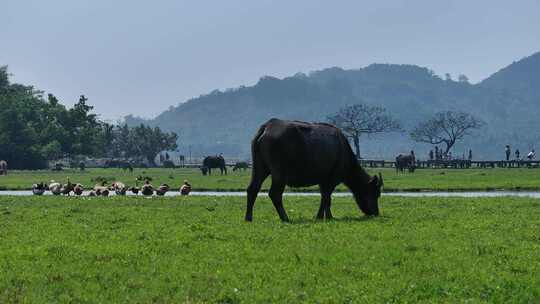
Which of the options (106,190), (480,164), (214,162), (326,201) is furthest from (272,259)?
(480,164)

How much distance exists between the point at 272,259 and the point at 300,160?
286 inches

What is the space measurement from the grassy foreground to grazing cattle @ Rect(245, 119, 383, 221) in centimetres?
91

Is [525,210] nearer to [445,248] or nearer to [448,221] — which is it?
[448,221]

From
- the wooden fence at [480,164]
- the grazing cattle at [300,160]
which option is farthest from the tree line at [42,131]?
the grazing cattle at [300,160]

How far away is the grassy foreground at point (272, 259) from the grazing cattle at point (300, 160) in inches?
35.9

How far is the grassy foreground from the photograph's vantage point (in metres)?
11.7

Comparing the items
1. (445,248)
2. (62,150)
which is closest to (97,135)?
(62,150)

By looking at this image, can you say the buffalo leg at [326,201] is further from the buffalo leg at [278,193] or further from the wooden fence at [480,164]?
the wooden fence at [480,164]

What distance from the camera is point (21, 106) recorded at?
380 feet

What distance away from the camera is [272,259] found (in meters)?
14.3

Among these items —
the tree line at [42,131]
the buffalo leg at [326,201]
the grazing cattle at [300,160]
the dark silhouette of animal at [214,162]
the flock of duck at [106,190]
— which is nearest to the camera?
the grazing cattle at [300,160]

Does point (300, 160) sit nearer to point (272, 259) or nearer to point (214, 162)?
point (272, 259)

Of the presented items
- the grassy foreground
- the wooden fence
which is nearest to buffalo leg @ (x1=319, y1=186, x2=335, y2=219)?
the grassy foreground

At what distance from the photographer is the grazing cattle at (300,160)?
826 inches
